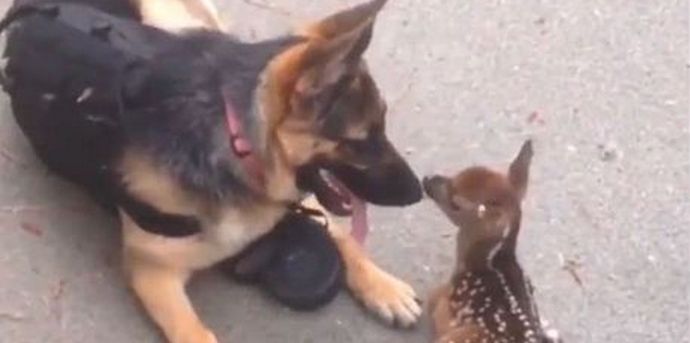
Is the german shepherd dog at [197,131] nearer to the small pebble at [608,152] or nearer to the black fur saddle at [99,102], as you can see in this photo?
the black fur saddle at [99,102]

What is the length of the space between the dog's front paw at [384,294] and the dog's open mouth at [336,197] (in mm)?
96

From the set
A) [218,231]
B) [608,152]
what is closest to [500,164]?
[608,152]

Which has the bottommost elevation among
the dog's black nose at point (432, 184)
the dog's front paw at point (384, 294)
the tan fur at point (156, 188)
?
→ the dog's front paw at point (384, 294)

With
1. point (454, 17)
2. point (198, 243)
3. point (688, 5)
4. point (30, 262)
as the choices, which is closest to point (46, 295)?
point (30, 262)

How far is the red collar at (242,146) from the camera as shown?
2.69 meters

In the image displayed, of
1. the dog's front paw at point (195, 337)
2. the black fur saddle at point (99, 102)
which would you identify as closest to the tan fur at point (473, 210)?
the black fur saddle at point (99, 102)

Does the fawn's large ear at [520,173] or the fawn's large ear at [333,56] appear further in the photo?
the fawn's large ear at [520,173]

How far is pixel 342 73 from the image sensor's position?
8.40 feet

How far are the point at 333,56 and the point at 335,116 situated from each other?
0.41 ft

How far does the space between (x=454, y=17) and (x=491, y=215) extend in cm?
89

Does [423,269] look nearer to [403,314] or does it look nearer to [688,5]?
[403,314]

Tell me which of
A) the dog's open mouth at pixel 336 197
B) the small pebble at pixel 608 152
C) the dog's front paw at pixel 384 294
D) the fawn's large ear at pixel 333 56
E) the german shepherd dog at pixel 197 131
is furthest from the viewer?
the small pebble at pixel 608 152

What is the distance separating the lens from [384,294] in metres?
2.99

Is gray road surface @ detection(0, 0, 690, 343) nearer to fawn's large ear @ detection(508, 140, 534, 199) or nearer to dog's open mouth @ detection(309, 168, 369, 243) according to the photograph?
dog's open mouth @ detection(309, 168, 369, 243)
